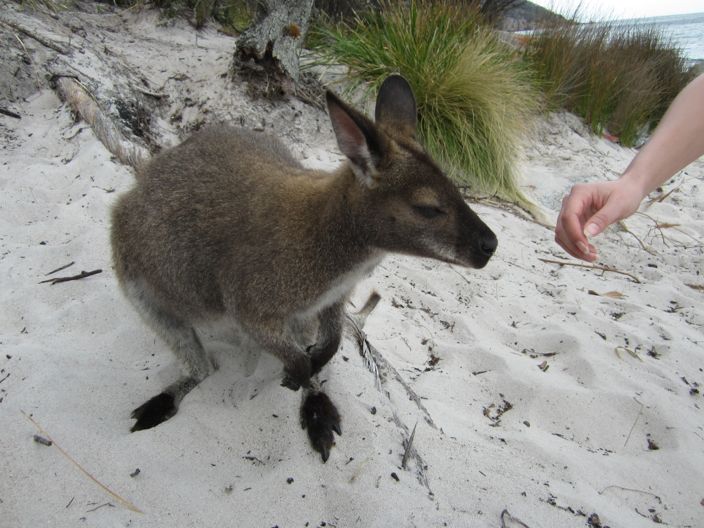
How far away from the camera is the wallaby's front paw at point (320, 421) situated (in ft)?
7.30

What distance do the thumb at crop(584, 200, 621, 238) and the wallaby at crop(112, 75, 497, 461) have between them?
1.31 ft

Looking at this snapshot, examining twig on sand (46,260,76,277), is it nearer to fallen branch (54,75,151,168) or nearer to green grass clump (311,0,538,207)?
fallen branch (54,75,151,168)

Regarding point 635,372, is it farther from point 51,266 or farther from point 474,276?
point 51,266

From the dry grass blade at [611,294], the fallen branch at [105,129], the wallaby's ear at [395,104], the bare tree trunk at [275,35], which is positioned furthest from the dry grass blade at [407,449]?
the bare tree trunk at [275,35]

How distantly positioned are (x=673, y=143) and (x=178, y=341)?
2.62m

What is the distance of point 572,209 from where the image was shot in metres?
2.37

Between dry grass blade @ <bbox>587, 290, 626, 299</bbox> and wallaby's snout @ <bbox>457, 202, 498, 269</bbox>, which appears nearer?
wallaby's snout @ <bbox>457, 202, 498, 269</bbox>

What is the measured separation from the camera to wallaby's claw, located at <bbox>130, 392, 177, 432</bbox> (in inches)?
96.6

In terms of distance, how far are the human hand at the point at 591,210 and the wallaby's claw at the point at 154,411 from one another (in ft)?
6.83

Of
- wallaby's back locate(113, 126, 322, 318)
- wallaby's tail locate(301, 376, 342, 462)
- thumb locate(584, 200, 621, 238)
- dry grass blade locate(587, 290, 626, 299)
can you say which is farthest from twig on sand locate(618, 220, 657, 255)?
wallaby's tail locate(301, 376, 342, 462)

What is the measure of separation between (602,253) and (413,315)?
2576 mm

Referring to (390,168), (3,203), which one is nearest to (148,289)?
(390,168)

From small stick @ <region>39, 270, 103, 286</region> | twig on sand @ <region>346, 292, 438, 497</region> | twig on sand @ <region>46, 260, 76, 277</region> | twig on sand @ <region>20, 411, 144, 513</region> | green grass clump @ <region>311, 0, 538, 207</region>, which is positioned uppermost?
Answer: green grass clump @ <region>311, 0, 538, 207</region>

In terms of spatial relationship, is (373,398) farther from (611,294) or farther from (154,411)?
(611,294)
